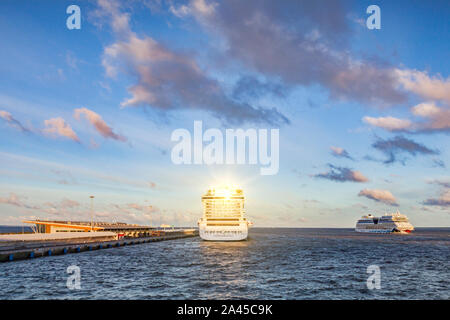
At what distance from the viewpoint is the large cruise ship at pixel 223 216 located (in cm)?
10269

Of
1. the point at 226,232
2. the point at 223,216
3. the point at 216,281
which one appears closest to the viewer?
the point at 216,281

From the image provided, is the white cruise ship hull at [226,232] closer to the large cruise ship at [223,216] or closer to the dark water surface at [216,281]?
the large cruise ship at [223,216]

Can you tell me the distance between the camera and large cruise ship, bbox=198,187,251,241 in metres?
103

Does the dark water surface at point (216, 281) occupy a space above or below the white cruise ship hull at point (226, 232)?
above

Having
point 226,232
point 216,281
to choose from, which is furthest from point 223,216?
point 216,281

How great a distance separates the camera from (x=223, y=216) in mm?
113812

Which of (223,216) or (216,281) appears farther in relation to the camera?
(223,216)

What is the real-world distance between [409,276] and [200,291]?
28479 mm

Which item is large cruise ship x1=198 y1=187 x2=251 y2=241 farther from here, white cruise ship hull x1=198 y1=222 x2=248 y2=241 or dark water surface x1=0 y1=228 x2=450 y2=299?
dark water surface x1=0 y1=228 x2=450 y2=299

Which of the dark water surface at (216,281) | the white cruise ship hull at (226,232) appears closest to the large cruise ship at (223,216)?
the white cruise ship hull at (226,232)

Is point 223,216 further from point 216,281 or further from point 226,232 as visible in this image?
point 216,281
